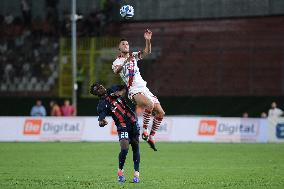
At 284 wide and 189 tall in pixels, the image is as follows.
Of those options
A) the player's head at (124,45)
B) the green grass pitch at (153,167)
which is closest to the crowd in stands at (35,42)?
the green grass pitch at (153,167)

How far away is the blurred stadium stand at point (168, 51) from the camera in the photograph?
A: 121 feet

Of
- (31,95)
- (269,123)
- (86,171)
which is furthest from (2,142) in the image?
(86,171)

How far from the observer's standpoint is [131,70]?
15.2m

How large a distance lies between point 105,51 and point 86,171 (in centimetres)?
2349

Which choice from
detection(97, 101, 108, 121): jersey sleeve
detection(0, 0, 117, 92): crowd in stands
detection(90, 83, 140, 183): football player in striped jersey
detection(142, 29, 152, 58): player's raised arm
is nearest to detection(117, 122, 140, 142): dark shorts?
detection(90, 83, 140, 183): football player in striped jersey

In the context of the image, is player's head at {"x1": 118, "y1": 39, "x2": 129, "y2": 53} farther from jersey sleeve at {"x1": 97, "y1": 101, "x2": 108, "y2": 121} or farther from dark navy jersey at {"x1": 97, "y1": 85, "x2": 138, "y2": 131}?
jersey sleeve at {"x1": 97, "y1": 101, "x2": 108, "y2": 121}

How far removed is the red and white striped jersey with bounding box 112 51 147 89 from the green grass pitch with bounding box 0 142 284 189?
2066 mm

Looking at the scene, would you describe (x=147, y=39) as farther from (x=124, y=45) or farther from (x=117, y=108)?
(x=117, y=108)

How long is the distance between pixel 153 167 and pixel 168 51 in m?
21.4

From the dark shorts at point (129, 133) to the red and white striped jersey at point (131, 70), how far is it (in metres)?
1.12

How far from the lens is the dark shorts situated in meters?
14.5

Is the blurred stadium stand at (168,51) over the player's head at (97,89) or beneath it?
beneath

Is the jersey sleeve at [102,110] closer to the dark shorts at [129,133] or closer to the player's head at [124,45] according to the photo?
the dark shorts at [129,133]

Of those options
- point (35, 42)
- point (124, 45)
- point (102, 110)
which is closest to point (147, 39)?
point (124, 45)
